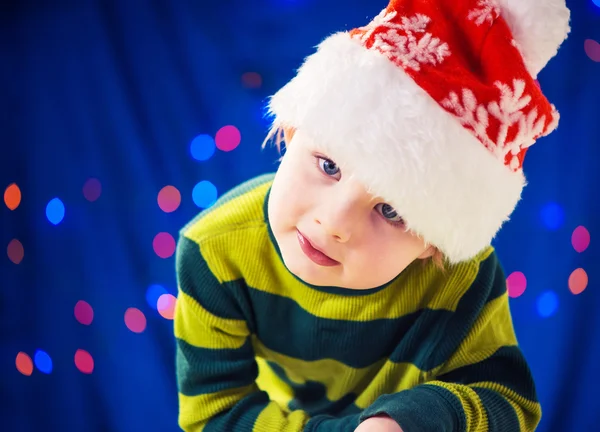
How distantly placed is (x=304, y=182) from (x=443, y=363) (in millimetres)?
351

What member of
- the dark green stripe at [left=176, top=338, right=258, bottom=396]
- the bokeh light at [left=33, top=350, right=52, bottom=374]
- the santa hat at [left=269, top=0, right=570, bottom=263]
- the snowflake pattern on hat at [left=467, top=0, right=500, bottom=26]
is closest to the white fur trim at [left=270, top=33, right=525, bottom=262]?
the santa hat at [left=269, top=0, right=570, bottom=263]

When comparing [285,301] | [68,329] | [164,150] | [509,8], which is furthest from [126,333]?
[509,8]

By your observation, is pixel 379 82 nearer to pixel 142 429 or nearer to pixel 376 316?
pixel 376 316

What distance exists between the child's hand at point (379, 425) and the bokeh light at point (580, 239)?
59 cm

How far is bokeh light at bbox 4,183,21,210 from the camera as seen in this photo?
3.91ft

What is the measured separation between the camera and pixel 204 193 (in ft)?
3.92

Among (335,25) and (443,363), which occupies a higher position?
(335,25)

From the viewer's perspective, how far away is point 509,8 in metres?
0.71

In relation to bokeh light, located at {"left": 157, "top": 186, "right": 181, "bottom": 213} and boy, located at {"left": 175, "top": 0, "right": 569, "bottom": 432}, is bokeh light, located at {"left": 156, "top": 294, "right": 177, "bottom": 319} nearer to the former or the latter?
bokeh light, located at {"left": 157, "top": 186, "right": 181, "bottom": 213}

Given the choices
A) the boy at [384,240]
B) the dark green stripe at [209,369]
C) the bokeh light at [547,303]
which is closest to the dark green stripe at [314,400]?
the boy at [384,240]

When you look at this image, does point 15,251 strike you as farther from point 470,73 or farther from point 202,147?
point 470,73

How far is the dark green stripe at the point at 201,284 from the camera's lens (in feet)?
2.93

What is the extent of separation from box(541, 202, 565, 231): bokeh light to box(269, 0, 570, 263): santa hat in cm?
45

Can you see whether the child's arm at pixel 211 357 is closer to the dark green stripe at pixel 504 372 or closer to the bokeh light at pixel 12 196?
the dark green stripe at pixel 504 372
